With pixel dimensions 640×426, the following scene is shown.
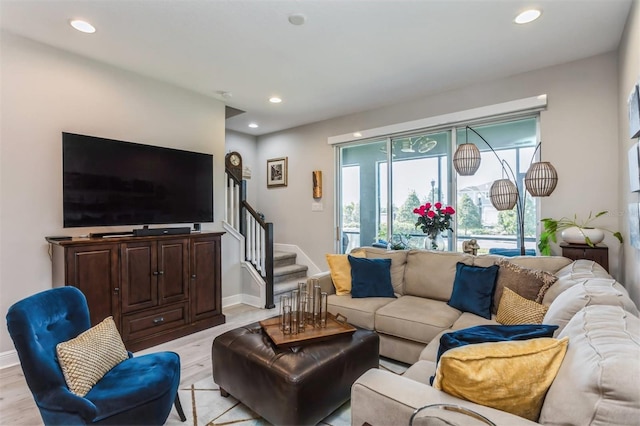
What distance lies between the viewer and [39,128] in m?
2.85

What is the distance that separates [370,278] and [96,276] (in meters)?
2.49

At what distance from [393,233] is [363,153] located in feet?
4.26

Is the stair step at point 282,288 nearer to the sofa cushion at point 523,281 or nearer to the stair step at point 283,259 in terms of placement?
the stair step at point 283,259

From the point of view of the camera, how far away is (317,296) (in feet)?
7.67

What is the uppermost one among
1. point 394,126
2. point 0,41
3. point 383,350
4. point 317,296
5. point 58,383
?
point 0,41

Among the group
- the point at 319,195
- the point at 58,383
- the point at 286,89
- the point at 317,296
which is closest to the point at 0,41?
the point at 286,89

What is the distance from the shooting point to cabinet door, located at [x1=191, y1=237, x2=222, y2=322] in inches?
139

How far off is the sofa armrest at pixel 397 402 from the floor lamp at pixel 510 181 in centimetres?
257

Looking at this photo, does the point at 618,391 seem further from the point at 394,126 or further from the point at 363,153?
the point at 363,153

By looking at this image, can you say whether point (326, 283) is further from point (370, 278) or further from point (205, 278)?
point (205, 278)

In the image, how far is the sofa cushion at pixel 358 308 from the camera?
278cm

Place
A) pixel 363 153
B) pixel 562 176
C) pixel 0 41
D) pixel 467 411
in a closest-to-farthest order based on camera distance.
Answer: pixel 467 411
pixel 0 41
pixel 562 176
pixel 363 153

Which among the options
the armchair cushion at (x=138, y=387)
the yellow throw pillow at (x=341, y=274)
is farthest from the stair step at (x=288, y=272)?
the armchair cushion at (x=138, y=387)

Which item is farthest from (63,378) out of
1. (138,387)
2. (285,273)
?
(285,273)
